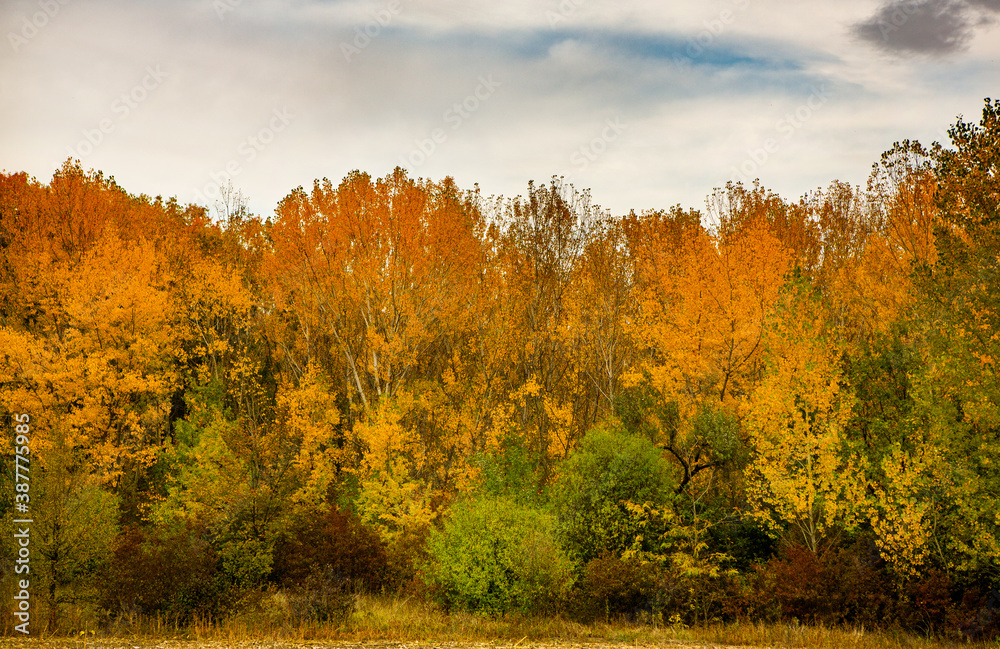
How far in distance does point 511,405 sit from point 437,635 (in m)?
12.8

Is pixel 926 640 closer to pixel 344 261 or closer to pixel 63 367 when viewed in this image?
pixel 344 261

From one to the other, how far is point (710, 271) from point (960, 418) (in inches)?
557

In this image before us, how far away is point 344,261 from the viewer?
1139 inches

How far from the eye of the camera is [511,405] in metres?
29.4

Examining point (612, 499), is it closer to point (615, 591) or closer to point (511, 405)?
point (615, 591)

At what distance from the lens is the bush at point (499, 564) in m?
19.6

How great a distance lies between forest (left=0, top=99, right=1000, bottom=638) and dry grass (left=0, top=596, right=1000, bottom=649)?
75 cm

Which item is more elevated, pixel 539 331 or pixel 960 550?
pixel 539 331

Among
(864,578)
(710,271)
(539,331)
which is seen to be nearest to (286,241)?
(539,331)

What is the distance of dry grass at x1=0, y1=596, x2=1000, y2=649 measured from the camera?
1599 centimetres
